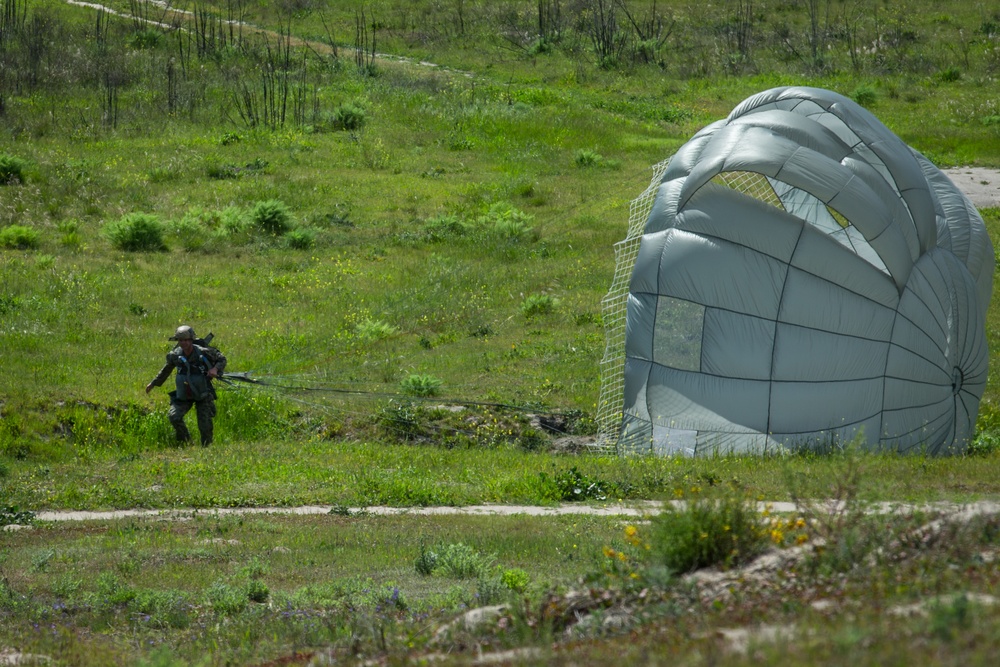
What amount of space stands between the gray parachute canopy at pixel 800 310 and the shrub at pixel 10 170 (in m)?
22.7

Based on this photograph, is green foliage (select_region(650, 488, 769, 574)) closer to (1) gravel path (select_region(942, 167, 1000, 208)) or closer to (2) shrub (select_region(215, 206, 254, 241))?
(2) shrub (select_region(215, 206, 254, 241))

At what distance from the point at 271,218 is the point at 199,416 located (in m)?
13.2

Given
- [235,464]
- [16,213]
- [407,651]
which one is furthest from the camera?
[16,213]

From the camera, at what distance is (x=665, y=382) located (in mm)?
17406

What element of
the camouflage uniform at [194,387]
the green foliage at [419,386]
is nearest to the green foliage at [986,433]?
the green foliage at [419,386]

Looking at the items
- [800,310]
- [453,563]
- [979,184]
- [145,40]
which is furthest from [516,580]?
[145,40]

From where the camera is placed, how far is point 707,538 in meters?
8.79

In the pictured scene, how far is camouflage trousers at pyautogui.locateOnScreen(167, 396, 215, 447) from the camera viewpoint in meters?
18.3

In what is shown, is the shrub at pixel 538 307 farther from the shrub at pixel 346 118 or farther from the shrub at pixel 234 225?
the shrub at pixel 346 118

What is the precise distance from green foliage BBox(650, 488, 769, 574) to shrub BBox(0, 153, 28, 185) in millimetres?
29324

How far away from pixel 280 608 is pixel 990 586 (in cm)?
590

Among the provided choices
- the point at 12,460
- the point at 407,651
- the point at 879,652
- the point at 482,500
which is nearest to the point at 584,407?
the point at 482,500

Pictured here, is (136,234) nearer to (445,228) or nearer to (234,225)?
(234,225)

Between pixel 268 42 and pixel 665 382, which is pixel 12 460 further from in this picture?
pixel 268 42
